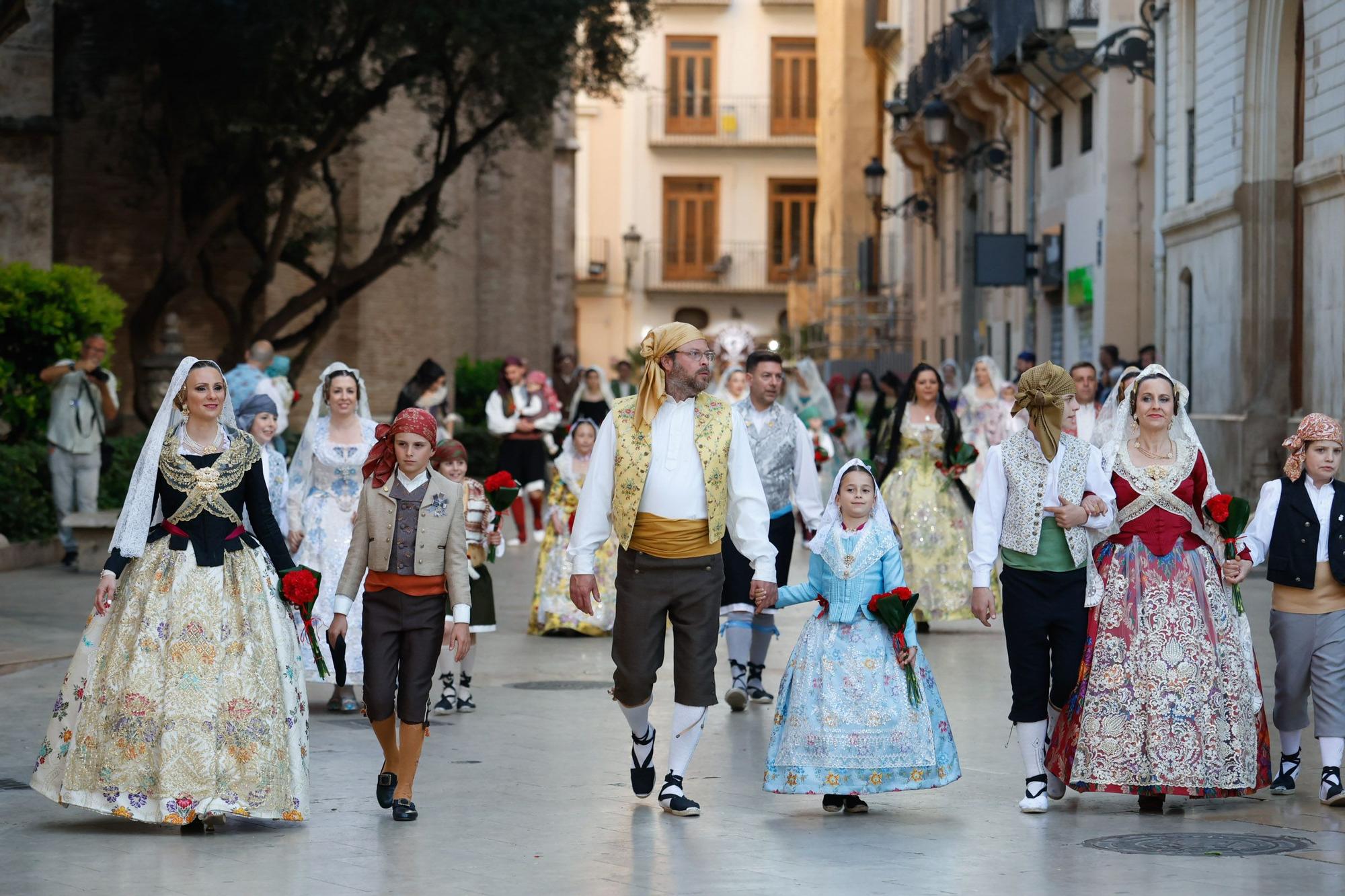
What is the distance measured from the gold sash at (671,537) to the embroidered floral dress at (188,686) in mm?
1419

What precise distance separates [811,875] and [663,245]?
2275 inches

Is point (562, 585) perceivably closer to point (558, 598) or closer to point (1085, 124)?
point (558, 598)

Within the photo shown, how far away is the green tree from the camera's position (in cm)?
2483

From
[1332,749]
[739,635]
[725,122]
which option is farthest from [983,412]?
[725,122]

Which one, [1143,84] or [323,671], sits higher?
[1143,84]

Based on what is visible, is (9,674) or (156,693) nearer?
(156,693)

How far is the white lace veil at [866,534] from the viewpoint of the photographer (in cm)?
852

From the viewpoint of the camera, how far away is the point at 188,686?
769 centimetres

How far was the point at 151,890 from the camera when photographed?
6715mm

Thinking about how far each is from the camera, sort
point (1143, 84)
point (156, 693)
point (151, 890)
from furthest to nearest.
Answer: point (1143, 84) → point (156, 693) → point (151, 890)

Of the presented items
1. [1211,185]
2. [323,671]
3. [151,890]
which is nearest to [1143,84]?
[1211,185]

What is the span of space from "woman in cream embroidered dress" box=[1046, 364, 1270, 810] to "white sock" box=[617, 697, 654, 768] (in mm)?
1618

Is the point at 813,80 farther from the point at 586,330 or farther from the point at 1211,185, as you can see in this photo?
the point at 1211,185

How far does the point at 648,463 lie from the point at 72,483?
11.2 metres
